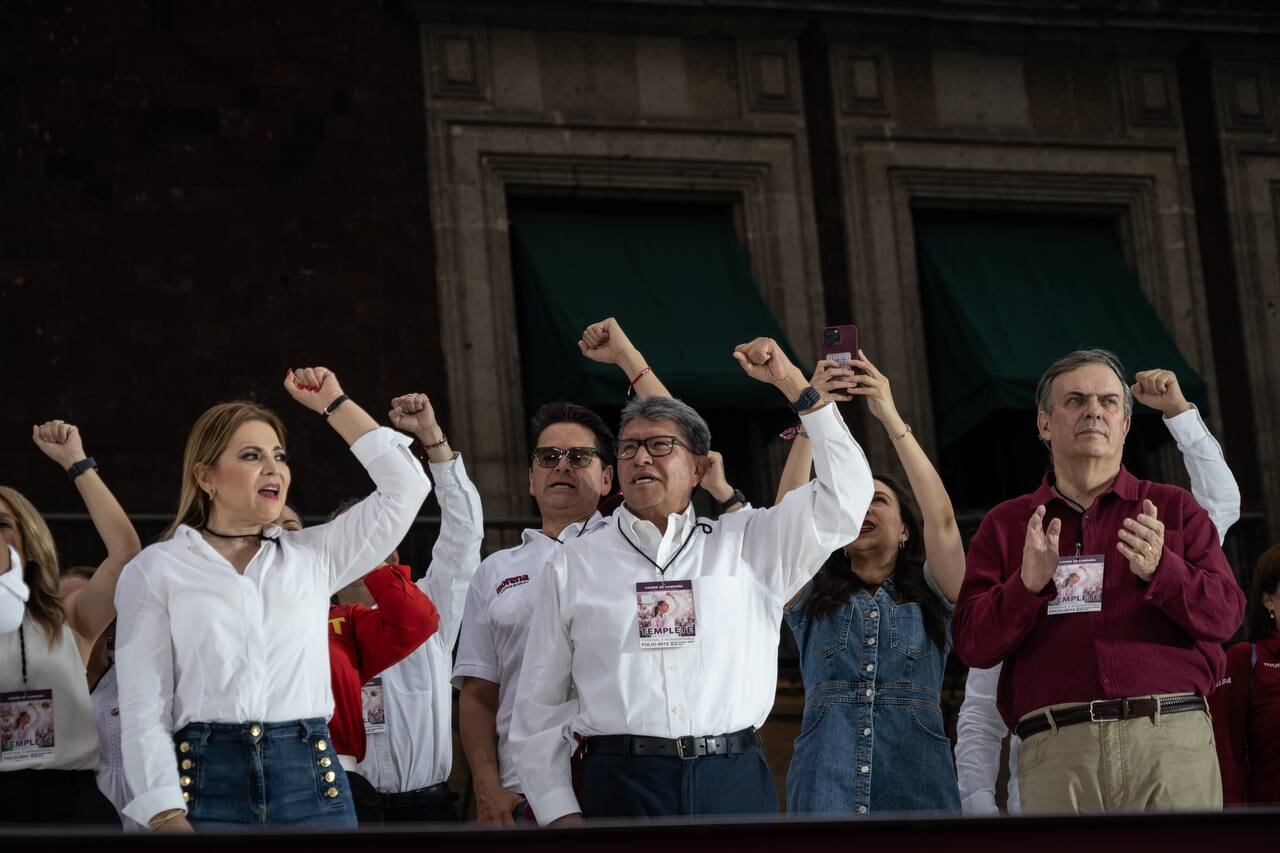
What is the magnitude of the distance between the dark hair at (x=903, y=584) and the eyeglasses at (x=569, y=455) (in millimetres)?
763

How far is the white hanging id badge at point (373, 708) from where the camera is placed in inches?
241

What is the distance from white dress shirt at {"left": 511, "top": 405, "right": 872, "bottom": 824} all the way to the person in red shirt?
197 cm

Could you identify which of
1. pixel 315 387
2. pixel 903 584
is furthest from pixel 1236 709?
pixel 315 387

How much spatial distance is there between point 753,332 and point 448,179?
1948 mm

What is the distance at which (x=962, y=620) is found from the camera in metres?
5.10

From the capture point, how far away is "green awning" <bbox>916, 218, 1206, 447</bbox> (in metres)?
11.6

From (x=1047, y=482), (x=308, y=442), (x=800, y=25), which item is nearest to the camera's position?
(x=1047, y=482)

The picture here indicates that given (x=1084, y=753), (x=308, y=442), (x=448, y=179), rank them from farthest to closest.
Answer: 1. (x=448, y=179)
2. (x=308, y=442)
3. (x=1084, y=753)

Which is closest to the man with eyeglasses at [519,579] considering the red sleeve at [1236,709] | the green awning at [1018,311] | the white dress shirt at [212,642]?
the white dress shirt at [212,642]

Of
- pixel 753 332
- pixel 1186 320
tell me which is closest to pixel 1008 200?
pixel 1186 320

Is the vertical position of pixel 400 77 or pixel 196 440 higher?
pixel 400 77

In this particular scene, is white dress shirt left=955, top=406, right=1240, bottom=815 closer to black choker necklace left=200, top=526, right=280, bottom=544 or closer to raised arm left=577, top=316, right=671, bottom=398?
raised arm left=577, top=316, right=671, bottom=398

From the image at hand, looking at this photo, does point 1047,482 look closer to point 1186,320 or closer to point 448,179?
point 448,179

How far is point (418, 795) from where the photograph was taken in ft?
20.2
